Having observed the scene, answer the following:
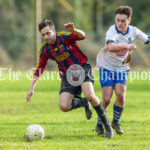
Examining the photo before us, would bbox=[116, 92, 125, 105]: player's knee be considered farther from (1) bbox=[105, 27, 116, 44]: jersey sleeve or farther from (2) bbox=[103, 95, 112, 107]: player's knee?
(1) bbox=[105, 27, 116, 44]: jersey sleeve

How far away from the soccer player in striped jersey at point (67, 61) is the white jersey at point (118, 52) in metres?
0.29

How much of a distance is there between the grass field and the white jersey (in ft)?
3.53

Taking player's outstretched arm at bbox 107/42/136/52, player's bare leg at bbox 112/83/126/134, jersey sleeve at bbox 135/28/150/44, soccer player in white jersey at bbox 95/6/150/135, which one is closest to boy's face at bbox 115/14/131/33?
soccer player in white jersey at bbox 95/6/150/135

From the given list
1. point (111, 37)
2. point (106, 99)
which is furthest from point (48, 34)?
point (106, 99)

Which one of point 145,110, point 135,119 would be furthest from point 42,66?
point 145,110

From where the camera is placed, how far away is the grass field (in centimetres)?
553

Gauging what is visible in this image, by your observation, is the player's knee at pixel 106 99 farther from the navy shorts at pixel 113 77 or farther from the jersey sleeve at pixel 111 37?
the jersey sleeve at pixel 111 37

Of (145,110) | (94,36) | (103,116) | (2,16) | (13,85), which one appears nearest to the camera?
(103,116)

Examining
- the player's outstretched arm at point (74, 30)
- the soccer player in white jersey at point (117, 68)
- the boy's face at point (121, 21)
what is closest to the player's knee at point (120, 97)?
the soccer player in white jersey at point (117, 68)

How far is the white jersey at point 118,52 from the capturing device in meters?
6.32

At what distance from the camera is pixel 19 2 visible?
124ft

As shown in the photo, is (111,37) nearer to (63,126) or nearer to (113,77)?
(113,77)

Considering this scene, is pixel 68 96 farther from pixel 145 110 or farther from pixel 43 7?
pixel 43 7

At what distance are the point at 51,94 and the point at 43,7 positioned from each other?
24479 mm
